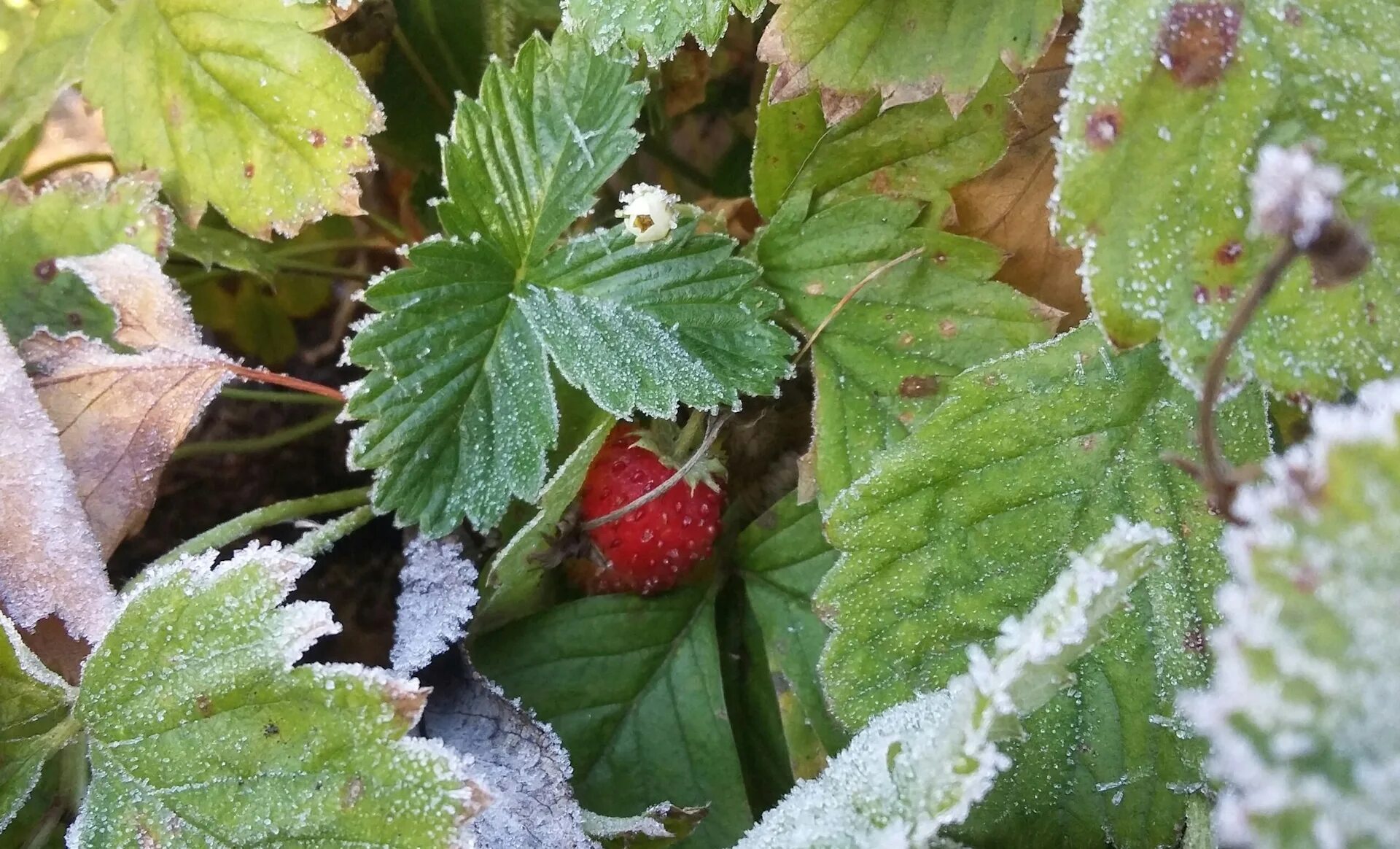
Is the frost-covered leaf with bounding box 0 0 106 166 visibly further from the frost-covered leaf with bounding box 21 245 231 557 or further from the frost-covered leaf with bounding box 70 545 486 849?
the frost-covered leaf with bounding box 70 545 486 849

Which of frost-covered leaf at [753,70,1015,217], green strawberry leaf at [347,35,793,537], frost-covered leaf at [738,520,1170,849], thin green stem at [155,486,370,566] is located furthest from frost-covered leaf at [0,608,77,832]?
frost-covered leaf at [753,70,1015,217]

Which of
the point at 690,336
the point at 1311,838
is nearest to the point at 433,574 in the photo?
the point at 690,336

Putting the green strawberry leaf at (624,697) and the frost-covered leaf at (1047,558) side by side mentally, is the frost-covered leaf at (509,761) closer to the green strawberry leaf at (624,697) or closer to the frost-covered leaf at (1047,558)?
the green strawberry leaf at (624,697)

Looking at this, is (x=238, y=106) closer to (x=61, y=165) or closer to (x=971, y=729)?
(x=61, y=165)

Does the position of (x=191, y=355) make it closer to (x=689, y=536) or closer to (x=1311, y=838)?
(x=689, y=536)

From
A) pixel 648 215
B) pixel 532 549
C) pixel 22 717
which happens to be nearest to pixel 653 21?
pixel 648 215

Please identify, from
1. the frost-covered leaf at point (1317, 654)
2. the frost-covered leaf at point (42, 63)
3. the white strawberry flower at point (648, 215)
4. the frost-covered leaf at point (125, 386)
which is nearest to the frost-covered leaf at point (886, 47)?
the white strawberry flower at point (648, 215)
